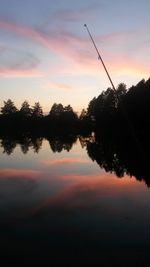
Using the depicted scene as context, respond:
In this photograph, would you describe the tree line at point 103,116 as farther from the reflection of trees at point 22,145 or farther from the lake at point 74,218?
the lake at point 74,218

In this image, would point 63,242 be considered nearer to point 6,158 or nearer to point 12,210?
point 12,210

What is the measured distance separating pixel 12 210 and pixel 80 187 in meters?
9.38

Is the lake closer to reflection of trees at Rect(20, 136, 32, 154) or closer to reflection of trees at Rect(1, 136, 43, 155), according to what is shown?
reflection of trees at Rect(1, 136, 43, 155)

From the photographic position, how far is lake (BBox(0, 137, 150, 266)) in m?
17.0

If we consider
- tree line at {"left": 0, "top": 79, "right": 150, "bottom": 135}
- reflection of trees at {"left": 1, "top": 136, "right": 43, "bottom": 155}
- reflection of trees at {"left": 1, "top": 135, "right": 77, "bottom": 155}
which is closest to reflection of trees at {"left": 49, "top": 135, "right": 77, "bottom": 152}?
reflection of trees at {"left": 1, "top": 135, "right": 77, "bottom": 155}

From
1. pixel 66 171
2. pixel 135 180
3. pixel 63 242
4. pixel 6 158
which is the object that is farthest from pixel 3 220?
pixel 6 158

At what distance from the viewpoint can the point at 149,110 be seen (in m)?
107

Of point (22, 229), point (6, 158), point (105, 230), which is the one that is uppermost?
point (6, 158)

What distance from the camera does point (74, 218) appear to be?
22750 mm

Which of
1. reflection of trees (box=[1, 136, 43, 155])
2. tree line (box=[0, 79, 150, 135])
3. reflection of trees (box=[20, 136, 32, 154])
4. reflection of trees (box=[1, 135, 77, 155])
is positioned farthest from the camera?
tree line (box=[0, 79, 150, 135])

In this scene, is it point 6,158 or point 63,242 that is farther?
point 6,158

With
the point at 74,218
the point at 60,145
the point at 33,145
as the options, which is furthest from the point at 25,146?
the point at 74,218

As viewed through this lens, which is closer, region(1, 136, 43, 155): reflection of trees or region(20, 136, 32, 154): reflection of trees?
region(1, 136, 43, 155): reflection of trees

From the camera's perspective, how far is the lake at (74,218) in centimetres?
1705
